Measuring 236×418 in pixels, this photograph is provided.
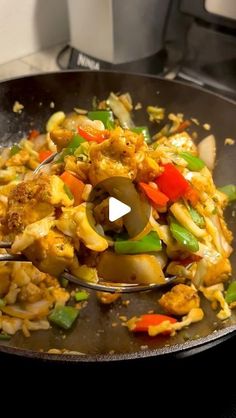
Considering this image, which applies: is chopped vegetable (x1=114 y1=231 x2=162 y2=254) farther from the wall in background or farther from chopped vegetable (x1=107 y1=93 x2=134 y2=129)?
the wall in background

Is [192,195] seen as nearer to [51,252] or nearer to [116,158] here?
[116,158]

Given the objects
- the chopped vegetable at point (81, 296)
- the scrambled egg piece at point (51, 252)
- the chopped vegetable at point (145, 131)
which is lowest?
the chopped vegetable at point (81, 296)

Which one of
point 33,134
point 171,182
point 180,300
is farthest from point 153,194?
point 33,134

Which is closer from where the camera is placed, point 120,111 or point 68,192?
point 68,192

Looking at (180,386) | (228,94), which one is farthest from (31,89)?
(180,386)

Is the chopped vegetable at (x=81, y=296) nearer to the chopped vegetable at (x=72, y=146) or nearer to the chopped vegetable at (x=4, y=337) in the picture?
the chopped vegetable at (x=4, y=337)

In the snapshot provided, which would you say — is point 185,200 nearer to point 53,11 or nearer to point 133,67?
point 133,67

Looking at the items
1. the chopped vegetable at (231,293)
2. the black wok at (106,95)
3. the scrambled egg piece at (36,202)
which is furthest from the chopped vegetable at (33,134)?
the chopped vegetable at (231,293)
